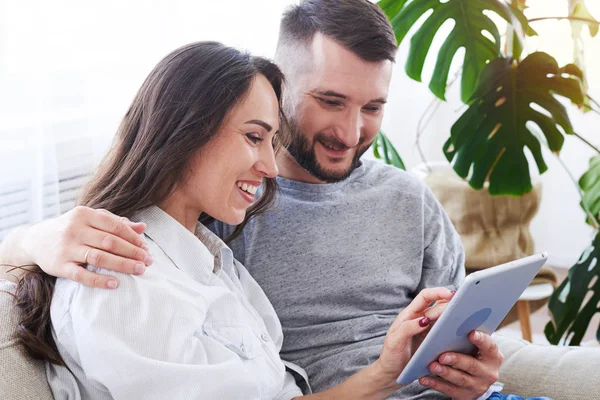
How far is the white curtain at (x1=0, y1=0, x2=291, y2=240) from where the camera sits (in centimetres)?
164

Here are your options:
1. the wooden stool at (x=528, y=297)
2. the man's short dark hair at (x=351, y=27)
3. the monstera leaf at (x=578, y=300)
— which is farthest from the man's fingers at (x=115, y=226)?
the wooden stool at (x=528, y=297)

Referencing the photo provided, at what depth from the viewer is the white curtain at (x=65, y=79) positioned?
164 centimetres

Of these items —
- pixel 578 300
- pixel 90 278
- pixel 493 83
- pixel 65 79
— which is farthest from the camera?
pixel 578 300

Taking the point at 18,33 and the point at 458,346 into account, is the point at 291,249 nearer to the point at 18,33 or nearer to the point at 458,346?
the point at 458,346

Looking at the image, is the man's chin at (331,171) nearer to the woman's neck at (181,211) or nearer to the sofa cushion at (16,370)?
the woman's neck at (181,211)

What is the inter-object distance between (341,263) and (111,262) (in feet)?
2.08

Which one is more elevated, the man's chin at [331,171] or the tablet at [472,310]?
the man's chin at [331,171]

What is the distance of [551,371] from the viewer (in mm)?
1449

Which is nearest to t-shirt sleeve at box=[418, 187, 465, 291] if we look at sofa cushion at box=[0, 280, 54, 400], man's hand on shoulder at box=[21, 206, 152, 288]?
man's hand on shoulder at box=[21, 206, 152, 288]

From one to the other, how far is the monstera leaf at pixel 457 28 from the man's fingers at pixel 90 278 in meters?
1.23

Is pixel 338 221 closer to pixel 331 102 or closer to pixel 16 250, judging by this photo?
pixel 331 102

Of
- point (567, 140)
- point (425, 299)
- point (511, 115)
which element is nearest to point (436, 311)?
point (425, 299)

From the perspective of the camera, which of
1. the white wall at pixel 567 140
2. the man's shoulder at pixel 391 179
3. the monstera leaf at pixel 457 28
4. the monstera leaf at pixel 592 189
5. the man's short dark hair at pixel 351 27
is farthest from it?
the white wall at pixel 567 140

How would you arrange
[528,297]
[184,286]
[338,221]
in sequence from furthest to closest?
1. [528,297]
2. [338,221]
3. [184,286]
